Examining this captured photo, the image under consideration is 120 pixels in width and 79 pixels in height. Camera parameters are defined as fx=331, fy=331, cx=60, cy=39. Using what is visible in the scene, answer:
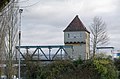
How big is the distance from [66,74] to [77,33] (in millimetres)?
49046

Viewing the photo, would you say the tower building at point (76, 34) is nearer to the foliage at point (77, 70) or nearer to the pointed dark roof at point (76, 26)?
the pointed dark roof at point (76, 26)

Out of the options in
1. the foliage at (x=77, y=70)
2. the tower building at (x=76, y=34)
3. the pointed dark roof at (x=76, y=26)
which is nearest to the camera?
the foliage at (x=77, y=70)

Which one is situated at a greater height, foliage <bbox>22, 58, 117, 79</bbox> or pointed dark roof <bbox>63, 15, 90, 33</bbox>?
pointed dark roof <bbox>63, 15, 90, 33</bbox>

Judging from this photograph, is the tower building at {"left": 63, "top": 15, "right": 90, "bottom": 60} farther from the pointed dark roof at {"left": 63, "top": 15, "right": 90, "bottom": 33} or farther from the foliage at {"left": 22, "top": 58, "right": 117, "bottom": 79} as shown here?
the foliage at {"left": 22, "top": 58, "right": 117, "bottom": 79}

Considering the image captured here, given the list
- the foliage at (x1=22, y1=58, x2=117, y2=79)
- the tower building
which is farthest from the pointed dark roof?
the foliage at (x1=22, y1=58, x2=117, y2=79)

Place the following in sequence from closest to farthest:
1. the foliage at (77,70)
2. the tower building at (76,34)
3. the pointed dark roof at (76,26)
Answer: the foliage at (77,70) < the tower building at (76,34) < the pointed dark roof at (76,26)

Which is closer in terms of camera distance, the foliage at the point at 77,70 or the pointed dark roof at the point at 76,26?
the foliage at the point at 77,70

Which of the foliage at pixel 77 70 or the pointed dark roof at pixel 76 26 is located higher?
the pointed dark roof at pixel 76 26

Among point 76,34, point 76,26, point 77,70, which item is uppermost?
point 76,26

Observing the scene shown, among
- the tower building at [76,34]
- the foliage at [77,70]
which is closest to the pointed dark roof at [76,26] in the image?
the tower building at [76,34]

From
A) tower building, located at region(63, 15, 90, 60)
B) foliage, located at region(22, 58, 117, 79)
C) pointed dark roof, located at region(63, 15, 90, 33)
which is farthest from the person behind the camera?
pointed dark roof, located at region(63, 15, 90, 33)

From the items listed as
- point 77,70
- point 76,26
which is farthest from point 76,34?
point 77,70

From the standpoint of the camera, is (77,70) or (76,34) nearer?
(77,70)

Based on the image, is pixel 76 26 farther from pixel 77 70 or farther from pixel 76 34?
pixel 77 70
